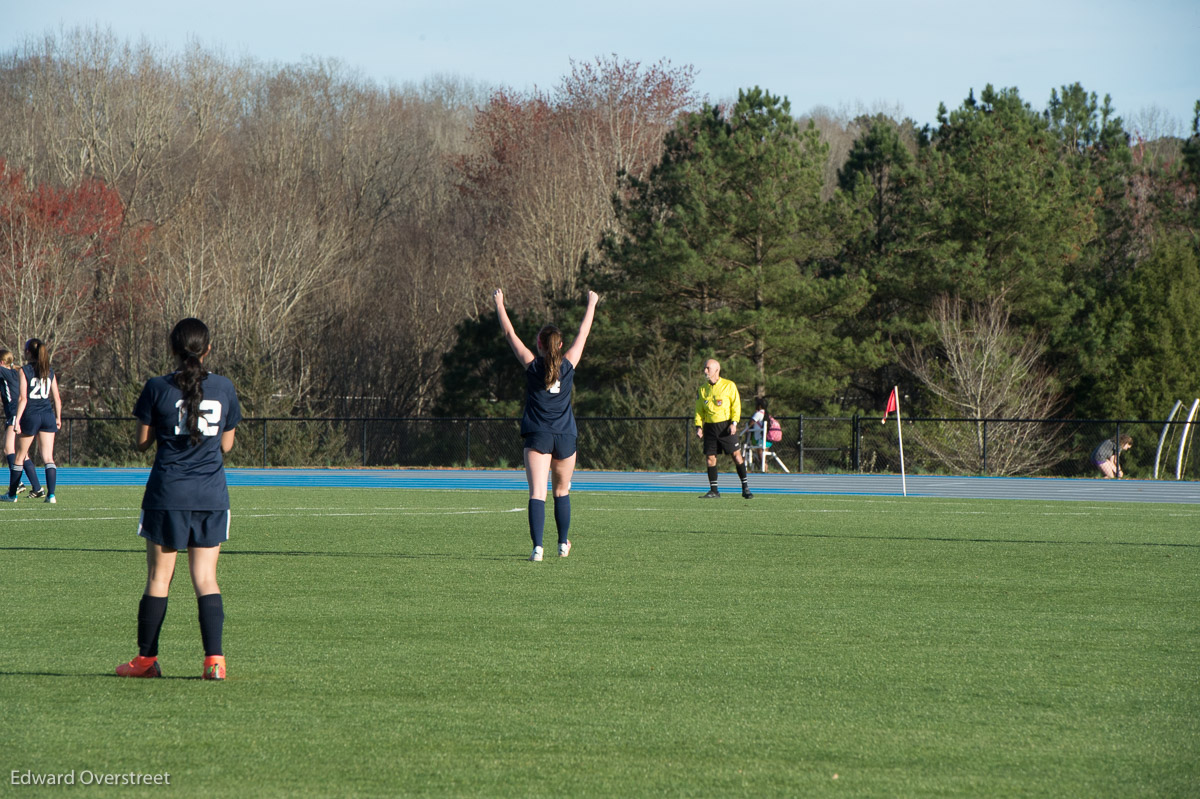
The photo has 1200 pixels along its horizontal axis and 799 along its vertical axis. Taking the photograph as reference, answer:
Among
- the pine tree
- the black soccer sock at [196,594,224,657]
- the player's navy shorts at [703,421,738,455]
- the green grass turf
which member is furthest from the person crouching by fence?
the black soccer sock at [196,594,224,657]

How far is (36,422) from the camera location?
17828 millimetres

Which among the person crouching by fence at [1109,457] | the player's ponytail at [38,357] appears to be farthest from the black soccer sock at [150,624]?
the person crouching by fence at [1109,457]

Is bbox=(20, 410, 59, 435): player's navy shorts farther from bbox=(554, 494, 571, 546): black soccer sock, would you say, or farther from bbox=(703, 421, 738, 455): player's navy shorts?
bbox=(554, 494, 571, 546): black soccer sock

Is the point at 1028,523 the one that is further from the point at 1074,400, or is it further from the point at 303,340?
the point at 303,340

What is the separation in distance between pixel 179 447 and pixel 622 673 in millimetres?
2286

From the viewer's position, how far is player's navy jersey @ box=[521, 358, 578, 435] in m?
11.1

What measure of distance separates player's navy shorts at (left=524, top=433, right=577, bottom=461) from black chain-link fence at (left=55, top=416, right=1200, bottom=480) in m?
23.5

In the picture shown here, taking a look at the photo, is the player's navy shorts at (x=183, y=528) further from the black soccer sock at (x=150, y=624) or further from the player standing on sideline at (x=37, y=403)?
the player standing on sideline at (x=37, y=403)

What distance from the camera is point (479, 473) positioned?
1298 inches

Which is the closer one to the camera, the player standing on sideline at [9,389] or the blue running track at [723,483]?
the player standing on sideline at [9,389]

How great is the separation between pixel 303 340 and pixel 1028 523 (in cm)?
3675

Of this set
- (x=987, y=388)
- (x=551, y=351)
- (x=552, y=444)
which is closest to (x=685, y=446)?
(x=987, y=388)

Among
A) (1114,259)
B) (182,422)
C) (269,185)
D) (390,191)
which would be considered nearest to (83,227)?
(269,185)

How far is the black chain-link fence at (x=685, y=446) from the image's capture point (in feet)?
116
